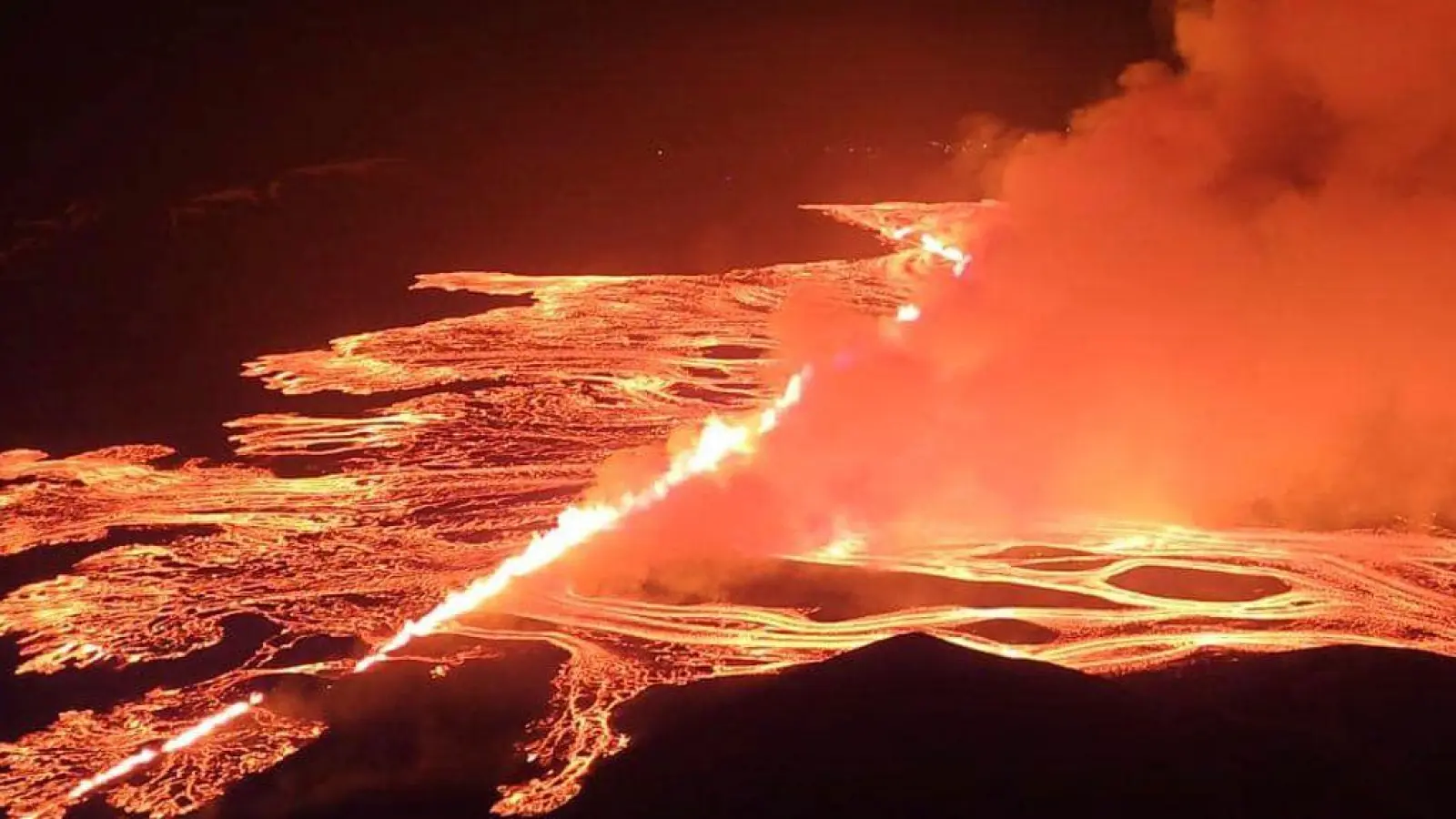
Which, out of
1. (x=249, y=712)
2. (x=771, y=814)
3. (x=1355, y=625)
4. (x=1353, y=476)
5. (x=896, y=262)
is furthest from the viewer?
(x=896, y=262)

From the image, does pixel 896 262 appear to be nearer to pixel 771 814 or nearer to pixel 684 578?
pixel 684 578

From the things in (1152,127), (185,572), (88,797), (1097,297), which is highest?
(1152,127)

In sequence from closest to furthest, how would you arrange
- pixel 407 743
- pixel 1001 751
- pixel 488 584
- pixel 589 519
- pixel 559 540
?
1. pixel 1001 751
2. pixel 407 743
3. pixel 488 584
4. pixel 559 540
5. pixel 589 519

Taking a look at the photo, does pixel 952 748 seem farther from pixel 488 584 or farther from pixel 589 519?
pixel 589 519

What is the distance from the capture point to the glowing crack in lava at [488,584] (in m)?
12.3

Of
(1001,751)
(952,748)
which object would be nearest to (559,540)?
(952,748)

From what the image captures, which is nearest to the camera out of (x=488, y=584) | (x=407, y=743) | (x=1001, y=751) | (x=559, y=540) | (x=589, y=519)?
(x=1001, y=751)

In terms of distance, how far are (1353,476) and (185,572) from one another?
43.5 ft

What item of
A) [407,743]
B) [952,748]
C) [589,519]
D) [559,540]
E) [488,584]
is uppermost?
[589,519]

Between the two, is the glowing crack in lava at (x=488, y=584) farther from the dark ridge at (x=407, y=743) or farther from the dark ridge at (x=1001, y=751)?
the dark ridge at (x=1001, y=751)

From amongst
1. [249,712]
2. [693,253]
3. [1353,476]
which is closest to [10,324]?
[693,253]

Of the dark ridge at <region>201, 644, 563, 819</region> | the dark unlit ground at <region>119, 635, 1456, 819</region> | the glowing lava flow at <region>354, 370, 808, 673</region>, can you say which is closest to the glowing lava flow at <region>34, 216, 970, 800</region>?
the glowing lava flow at <region>354, 370, 808, 673</region>

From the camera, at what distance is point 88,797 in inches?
437

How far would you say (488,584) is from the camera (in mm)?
15398
